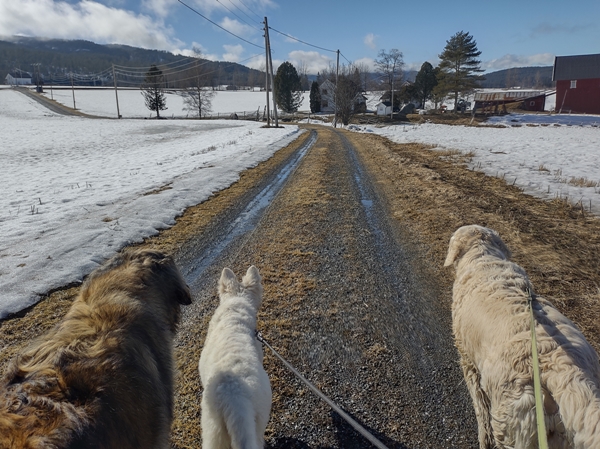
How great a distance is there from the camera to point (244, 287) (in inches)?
159

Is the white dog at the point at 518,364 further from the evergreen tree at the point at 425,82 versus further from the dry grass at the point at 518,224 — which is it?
the evergreen tree at the point at 425,82

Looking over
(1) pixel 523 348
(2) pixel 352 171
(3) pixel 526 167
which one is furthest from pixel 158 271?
(3) pixel 526 167

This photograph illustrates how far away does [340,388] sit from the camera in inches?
136

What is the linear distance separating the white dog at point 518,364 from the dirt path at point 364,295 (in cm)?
71

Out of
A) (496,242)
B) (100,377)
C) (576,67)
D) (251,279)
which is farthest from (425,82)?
(100,377)

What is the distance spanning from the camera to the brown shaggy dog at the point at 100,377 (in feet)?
5.02

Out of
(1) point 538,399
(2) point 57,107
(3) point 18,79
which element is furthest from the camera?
(3) point 18,79

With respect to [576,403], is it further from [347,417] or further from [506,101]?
[506,101]

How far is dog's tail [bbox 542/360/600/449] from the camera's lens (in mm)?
1728

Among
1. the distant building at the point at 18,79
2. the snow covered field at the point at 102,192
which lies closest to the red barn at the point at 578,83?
the snow covered field at the point at 102,192

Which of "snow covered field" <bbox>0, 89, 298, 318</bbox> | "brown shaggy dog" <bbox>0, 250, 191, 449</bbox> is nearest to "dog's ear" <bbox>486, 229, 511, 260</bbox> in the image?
"brown shaggy dog" <bbox>0, 250, 191, 449</bbox>

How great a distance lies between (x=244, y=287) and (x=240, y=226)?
165 inches

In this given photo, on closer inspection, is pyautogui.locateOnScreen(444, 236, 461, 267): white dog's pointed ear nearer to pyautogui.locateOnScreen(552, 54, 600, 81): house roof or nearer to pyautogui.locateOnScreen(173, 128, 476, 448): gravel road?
pyautogui.locateOnScreen(173, 128, 476, 448): gravel road

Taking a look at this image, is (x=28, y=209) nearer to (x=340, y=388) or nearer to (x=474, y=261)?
(x=340, y=388)
